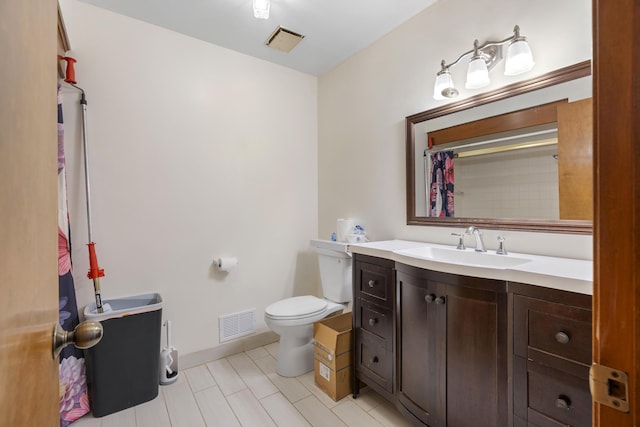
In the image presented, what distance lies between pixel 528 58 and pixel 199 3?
194 centimetres

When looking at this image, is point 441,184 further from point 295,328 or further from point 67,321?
point 67,321

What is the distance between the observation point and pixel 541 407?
3.51ft

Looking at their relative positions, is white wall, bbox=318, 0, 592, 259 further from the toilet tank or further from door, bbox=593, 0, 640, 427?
door, bbox=593, 0, 640, 427

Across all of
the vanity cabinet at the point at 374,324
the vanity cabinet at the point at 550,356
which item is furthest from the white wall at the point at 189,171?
the vanity cabinet at the point at 550,356

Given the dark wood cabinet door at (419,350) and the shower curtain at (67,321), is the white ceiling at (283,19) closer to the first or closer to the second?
the shower curtain at (67,321)

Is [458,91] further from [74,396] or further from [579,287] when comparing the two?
[74,396]

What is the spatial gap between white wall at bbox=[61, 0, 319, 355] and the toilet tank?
1.64ft

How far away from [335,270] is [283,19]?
1851mm

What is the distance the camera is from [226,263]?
237cm

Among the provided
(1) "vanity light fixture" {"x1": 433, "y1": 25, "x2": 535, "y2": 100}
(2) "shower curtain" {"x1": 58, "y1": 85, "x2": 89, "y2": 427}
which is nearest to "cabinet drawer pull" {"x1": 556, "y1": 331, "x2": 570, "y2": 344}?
(1) "vanity light fixture" {"x1": 433, "y1": 25, "x2": 535, "y2": 100}

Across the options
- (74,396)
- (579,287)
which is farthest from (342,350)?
(74,396)

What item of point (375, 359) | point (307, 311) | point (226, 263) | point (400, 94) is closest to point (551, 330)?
point (375, 359)

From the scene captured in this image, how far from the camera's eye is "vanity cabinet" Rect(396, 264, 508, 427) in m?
1.19

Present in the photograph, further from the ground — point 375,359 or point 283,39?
point 283,39
